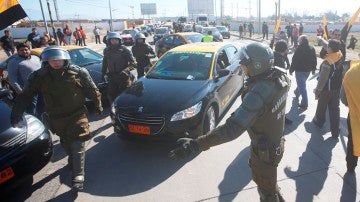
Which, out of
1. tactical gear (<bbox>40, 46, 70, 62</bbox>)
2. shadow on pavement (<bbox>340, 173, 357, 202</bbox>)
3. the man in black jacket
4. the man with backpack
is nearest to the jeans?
the man in black jacket

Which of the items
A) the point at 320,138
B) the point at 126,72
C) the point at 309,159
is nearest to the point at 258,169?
the point at 309,159

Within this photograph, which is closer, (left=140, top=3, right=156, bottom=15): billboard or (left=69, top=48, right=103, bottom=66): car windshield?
(left=69, top=48, right=103, bottom=66): car windshield

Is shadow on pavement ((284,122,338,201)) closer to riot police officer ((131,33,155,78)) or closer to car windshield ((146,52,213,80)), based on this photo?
car windshield ((146,52,213,80))

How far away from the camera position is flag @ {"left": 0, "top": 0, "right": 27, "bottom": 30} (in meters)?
4.55

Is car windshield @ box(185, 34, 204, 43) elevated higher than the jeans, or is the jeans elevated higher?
car windshield @ box(185, 34, 204, 43)

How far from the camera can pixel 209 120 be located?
5301 mm

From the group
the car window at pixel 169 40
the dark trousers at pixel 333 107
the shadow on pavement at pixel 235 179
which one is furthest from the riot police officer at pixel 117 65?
the car window at pixel 169 40

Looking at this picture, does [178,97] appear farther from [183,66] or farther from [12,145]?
[12,145]

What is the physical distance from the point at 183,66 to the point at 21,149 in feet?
11.3

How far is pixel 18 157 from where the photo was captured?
3.81 m

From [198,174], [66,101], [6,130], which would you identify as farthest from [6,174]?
[198,174]

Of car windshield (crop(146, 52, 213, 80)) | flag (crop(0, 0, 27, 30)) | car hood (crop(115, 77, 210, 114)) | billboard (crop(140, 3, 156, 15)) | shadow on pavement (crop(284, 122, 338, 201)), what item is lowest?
shadow on pavement (crop(284, 122, 338, 201))

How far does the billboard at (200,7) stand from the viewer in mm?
89375

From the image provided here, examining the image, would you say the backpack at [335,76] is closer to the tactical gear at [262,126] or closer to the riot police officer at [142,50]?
the tactical gear at [262,126]
